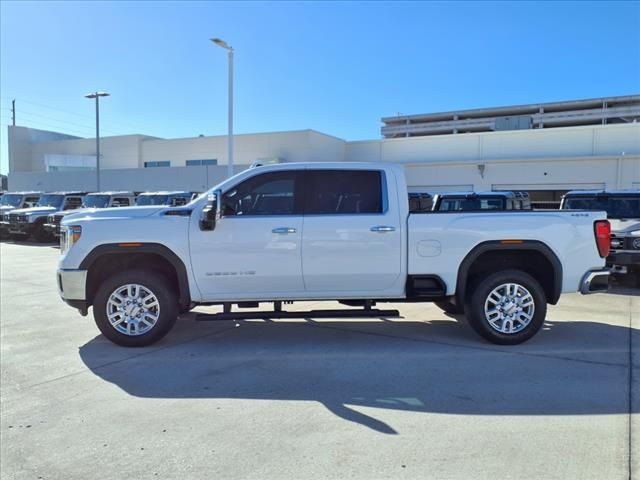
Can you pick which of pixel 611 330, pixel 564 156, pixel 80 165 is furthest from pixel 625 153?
pixel 80 165

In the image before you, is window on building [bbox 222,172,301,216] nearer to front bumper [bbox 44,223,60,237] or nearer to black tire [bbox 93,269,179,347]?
black tire [bbox 93,269,179,347]

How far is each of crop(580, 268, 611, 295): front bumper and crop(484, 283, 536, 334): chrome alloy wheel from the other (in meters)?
0.64

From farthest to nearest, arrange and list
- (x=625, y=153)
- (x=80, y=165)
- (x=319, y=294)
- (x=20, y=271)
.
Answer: (x=80, y=165)
(x=625, y=153)
(x=20, y=271)
(x=319, y=294)

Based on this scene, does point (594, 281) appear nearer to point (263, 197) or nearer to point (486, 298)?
point (486, 298)

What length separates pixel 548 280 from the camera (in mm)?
6039

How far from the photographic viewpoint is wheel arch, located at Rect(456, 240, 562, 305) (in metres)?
5.73

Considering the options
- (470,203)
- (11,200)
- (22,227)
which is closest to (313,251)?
(470,203)

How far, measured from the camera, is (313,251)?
563cm

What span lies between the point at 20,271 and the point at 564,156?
88.0 ft

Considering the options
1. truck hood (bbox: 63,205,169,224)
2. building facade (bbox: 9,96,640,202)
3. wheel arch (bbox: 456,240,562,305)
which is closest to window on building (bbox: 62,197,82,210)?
building facade (bbox: 9,96,640,202)

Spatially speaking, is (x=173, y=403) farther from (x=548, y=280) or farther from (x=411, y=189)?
(x=411, y=189)

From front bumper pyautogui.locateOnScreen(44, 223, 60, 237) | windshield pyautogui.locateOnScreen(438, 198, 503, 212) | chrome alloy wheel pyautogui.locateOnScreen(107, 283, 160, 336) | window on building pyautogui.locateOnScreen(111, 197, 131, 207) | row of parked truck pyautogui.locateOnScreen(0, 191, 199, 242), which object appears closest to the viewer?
chrome alloy wheel pyautogui.locateOnScreen(107, 283, 160, 336)

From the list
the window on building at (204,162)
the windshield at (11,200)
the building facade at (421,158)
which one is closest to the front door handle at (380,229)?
the windshield at (11,200)

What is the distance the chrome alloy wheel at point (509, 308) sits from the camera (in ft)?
19.0
